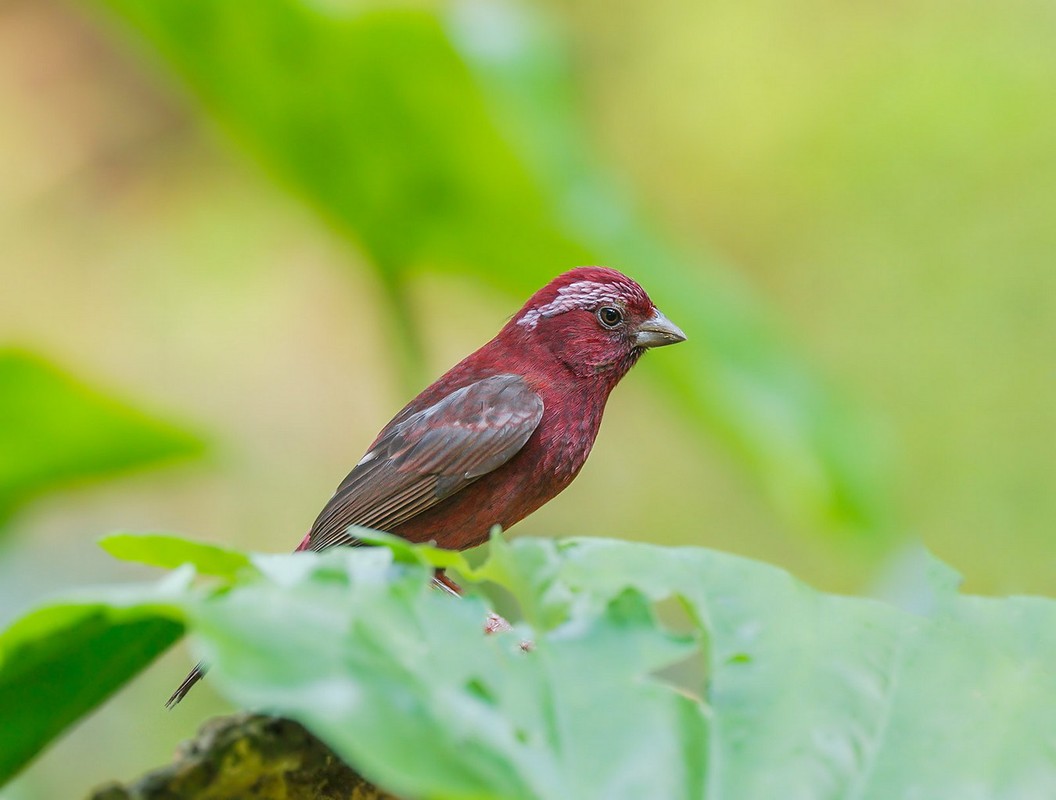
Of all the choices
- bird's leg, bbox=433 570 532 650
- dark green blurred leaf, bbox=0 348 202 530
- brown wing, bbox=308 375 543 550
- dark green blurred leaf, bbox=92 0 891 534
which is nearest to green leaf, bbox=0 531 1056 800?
bird's leg, bbox=433 570 532 650

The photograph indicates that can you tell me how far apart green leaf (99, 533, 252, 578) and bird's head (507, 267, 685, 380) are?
2.26 m

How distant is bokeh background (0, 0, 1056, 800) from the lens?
522 cm

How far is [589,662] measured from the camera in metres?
2.09

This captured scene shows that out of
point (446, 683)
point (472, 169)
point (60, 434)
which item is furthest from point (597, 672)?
point (472, 169)

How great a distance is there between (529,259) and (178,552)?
11.8 feet

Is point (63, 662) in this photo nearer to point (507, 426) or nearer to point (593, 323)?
point (507, 426)

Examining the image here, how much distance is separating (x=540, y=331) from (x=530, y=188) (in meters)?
1.01

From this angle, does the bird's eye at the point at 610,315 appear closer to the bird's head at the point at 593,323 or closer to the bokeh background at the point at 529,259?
the bird's head at the point at 593,323

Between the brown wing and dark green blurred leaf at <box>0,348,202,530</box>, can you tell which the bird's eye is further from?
dark green blurred leaf at <box>0,348,202,530</box>

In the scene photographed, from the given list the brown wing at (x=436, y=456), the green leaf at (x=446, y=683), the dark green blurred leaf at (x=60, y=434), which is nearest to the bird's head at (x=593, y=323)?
the brown wing at (x=436, y=456)

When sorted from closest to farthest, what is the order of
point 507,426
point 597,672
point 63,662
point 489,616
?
point 597,672 → point 63,662 → point 489,616 → point 507,426

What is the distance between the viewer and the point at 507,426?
402 centimetres

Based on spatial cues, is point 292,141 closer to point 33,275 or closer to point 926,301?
point 33,275

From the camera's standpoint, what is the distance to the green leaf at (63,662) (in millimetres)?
2029
